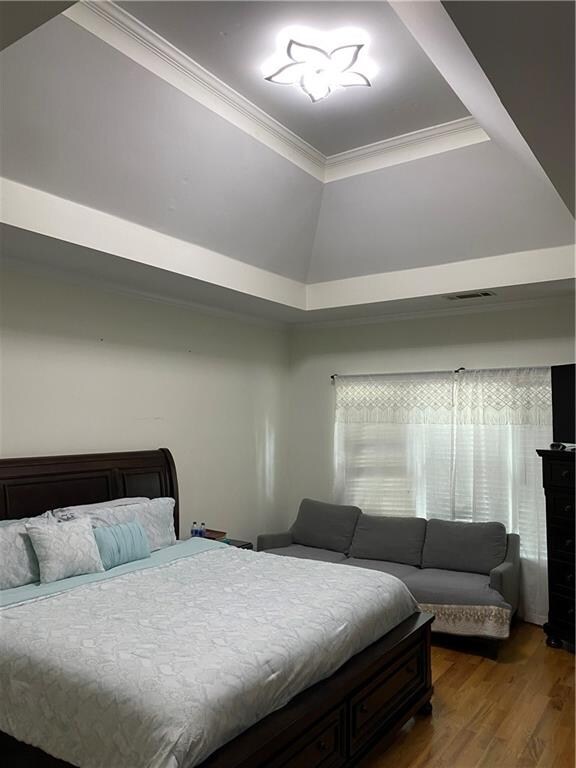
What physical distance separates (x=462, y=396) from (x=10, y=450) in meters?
3.45

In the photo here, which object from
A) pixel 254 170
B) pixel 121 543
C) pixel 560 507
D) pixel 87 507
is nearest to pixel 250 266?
pixel 254 170

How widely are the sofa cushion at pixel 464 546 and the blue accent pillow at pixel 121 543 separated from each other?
2.27m

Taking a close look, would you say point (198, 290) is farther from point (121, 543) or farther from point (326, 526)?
point (326, 526)

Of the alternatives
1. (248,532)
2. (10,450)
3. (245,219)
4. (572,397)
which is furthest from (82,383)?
(572,397)

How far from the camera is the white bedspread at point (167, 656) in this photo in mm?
1811

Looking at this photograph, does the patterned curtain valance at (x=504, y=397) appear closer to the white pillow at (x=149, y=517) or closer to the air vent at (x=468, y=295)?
the air vent at (x=468, y=295)

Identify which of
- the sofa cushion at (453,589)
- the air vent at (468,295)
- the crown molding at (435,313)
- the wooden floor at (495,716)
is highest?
the air vent at (468,295)

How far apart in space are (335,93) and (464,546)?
10.8 ft

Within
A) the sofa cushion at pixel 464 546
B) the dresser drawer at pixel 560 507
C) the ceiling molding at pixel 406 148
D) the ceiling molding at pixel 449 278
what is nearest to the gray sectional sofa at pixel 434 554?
the sofa cushion at pixel 464 546

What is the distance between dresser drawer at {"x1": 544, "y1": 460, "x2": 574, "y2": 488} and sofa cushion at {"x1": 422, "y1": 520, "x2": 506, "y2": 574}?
579mm

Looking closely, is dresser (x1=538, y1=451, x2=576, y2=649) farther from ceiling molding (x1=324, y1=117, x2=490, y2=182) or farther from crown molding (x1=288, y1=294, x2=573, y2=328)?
ceiling molding (x1=324, y1=117, x2=490, y2=182)

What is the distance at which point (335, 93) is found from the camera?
3.16 m

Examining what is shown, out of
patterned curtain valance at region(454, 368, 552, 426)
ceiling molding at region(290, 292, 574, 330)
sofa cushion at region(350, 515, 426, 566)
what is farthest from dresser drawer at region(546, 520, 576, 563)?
ceiling molding at region(290, 292, 574, 330)

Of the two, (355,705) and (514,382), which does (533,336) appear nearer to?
(514,382)
